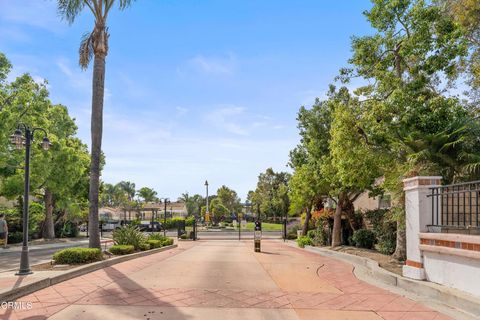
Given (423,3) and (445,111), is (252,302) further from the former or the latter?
(423,3)

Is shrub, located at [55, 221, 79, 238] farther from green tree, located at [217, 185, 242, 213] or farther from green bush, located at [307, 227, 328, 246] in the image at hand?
green tree, located at [217, 185, 242, 213]

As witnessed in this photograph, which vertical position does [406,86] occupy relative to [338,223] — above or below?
above

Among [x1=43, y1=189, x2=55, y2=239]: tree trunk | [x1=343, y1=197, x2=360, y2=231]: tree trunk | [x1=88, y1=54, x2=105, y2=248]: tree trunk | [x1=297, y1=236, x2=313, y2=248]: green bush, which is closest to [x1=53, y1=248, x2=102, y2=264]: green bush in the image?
[x1=88, y1=54, x2=105, y2=248]: tree trunk

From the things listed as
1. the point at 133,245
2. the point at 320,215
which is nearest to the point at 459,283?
the point at 133,245

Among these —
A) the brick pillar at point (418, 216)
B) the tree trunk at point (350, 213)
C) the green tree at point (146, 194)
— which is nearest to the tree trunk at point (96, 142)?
the brick pillar at point (418, 216)

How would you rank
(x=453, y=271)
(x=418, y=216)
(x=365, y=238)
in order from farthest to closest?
(x=365, y=238) → (x=418, y=216) → (x=453, y=271)

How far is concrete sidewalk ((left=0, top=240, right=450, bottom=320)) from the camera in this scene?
673 centimetres

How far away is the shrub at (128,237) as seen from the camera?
16.9m

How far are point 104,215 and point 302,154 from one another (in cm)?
5902

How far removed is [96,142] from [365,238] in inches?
490

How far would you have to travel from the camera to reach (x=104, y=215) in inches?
2980

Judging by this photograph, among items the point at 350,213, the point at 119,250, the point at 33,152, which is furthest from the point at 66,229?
the point at 350,213

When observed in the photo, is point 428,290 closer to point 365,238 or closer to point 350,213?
point 365,238

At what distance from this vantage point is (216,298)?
311 inches
